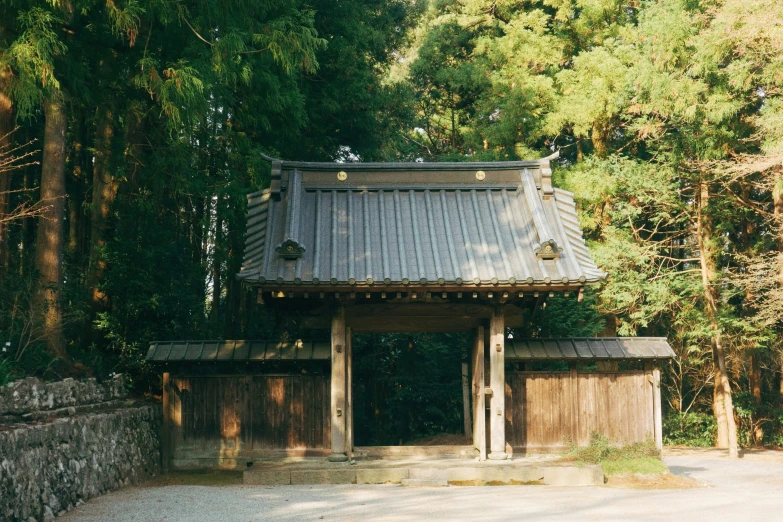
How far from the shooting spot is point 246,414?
11.7 meters

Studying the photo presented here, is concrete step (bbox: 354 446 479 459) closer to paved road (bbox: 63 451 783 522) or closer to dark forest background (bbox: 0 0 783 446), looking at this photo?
paved road (bbox: 63 451 783 522)

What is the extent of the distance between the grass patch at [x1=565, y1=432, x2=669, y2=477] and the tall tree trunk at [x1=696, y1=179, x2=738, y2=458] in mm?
5923

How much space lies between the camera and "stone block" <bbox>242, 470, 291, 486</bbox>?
33.4 ft

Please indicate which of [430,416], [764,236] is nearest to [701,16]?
[764,236]

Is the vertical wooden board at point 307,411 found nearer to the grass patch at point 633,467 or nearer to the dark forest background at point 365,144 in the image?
the dark forest background at point 365,144

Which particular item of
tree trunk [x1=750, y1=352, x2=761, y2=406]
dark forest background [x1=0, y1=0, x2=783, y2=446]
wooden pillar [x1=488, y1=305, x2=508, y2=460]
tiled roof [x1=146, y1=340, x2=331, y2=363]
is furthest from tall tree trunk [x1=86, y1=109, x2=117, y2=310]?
tree trunk [x1=750, y1=352, x2=761, y2=406]

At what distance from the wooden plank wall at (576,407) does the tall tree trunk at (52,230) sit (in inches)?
254

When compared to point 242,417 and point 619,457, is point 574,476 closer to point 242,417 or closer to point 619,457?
point 619,457

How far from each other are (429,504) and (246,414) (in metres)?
4.08

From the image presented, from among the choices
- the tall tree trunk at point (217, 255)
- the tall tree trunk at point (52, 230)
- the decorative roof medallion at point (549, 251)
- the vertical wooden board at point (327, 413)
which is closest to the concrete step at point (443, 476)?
the vertical wooden board at point (327, 413)

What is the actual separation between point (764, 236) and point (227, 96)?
41.4 feet

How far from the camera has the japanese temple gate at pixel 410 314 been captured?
35.7 ft

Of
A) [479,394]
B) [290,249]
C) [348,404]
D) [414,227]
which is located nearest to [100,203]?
[290,249]

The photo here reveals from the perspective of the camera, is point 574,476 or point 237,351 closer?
point 574,476
